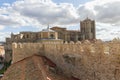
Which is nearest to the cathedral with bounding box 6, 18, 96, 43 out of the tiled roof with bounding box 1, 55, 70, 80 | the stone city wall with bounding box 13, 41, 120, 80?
the tiled roof with bounding box 1, 55, 70, 80

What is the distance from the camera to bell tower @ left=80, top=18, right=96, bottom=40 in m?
74.4

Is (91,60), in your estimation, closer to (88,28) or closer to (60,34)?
(60,34)

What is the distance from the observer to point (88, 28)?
2992 inches

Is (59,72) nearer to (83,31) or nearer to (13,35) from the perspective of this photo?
(13,35)

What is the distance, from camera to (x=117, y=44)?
10430mm

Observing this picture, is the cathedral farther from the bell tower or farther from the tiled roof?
the tiled roof

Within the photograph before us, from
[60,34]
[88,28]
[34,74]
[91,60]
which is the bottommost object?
[34,74]

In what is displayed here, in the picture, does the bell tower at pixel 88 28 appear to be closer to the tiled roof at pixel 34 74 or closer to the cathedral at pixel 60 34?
the cathedral at pixel 60 34

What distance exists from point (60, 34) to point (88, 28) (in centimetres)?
1407

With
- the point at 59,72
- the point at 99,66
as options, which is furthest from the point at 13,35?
the point at 99,66

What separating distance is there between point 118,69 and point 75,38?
190ft

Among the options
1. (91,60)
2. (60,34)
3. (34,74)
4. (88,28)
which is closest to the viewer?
(91,60)

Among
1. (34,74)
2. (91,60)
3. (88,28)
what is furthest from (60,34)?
(91,60)

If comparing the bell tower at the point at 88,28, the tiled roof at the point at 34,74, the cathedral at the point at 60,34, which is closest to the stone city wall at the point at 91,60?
the tiled roof at the point at 34,74
